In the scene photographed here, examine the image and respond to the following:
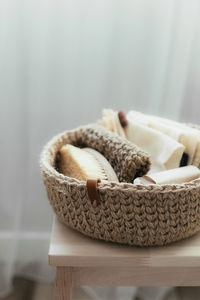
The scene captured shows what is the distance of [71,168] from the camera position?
0.63m

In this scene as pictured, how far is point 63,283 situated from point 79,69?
22.4 inches

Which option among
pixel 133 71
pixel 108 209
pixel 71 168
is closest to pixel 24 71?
pixel 133 71

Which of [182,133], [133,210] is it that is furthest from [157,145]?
[133,210]

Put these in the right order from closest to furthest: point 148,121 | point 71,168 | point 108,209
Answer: point 108,209 → point 71,168 → point 148,121

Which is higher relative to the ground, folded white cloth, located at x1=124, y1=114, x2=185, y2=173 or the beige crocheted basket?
folded white cloth, located at x1=124, y1=114, x2=185, y2=173

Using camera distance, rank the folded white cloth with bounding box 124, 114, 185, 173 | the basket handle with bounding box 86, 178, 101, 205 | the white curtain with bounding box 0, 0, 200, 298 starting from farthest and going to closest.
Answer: the white curtain with bounding box 0, 0, 200, 298
the folded white cloth with bounding box 124, 114, 185, 173
the basket handle with bounding box 86, 178, 101, 205

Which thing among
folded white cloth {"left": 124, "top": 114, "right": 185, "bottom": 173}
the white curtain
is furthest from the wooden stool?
the white curtain

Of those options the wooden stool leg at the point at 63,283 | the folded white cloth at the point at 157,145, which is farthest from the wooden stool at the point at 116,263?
the folded white cloth at the point at 157,145

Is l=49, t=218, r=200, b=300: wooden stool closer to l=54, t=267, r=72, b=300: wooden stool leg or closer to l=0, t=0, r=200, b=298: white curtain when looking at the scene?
l=54, t=267, r=72, b=300: wooden stool leg

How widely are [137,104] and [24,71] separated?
0.32 meters

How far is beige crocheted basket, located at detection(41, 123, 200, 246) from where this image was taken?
52 cm

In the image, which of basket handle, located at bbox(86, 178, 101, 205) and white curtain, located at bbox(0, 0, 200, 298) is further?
white curtain, located at bbox(0, 0, 200, 298)

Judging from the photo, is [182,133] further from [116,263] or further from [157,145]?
[116,263]

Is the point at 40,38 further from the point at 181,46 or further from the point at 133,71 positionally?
the point at 181,46
